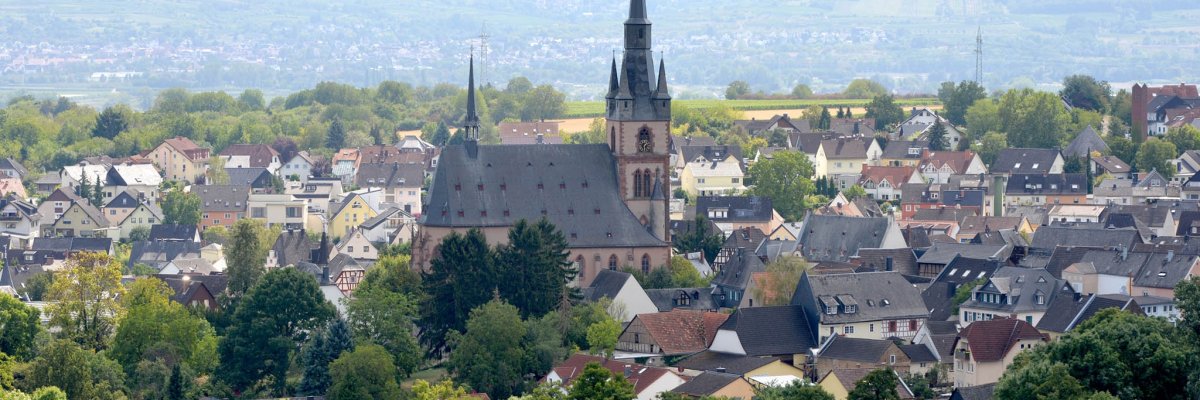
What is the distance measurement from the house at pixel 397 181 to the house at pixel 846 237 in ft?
149

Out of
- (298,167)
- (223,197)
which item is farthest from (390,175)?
(298,167)

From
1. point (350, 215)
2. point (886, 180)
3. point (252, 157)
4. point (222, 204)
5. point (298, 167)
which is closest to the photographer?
point (350, 215)

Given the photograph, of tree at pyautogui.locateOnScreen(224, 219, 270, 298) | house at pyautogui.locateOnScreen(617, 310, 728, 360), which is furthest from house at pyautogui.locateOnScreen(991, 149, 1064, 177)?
house at pyautogui.locateOnScreen(617, 310, 728, 360)

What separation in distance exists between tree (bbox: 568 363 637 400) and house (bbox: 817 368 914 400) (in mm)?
5687

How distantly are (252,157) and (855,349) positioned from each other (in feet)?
356

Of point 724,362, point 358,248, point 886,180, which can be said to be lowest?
point 724,362

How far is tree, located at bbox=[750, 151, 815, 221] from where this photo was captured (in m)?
144

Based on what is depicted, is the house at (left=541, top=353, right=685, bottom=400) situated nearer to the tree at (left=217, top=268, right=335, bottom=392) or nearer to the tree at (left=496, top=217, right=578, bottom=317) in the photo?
the tree at (left=496, top=217, right=578, bottom=317)

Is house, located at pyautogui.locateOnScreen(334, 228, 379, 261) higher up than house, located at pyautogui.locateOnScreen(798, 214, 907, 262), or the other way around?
house, located at pyautogui.locateOnScreen(798, 214, 907, 262)

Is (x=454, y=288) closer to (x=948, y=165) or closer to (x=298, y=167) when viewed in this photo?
(x=948, y=165)

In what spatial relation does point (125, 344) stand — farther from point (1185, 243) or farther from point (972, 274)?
point (1185, 243)

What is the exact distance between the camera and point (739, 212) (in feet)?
453

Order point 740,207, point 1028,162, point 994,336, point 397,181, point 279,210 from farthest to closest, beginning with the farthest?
1. point 397,181
2. point 1028,162
3. point 279,210
4. point 740,207
5. point 994,336

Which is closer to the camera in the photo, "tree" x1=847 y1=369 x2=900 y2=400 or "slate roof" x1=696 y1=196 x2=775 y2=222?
"tree" x1=847 y1=369 x2=900 y2=400
